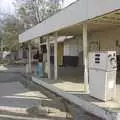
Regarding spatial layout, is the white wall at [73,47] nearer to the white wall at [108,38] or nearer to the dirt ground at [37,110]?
the white wall at [108,38]

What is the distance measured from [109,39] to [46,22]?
22.3ft

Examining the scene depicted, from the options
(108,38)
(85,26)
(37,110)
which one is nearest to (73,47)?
(108,38)

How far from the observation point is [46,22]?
22.7 meters

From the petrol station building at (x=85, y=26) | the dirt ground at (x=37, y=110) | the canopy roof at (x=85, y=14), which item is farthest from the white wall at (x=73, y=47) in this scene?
the dirt ground at (x=37, y=110)

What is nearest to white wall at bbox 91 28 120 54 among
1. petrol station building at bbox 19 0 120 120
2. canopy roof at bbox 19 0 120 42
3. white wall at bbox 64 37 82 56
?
petrol station building at bbox 19 0 120 120

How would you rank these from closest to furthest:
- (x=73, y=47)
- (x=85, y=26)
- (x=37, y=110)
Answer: (x=37, y=110) → (x=85, y=26) → (x=73, y=47)

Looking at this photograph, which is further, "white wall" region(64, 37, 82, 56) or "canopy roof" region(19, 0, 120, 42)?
"white wall" region(64, 37, 82, 56)

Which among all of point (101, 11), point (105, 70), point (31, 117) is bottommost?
point (31, 117)

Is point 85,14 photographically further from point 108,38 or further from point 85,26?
point 108,38

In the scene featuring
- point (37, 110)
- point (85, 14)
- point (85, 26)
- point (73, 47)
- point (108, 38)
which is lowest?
point (37, 110)

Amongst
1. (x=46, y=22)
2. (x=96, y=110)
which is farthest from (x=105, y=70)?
(x=46, y=22)

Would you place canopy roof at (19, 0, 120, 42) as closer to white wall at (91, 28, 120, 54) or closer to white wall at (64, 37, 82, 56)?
white wall at (91, 28, 120, 54)

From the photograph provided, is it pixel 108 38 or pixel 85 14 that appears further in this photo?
pixel 108 38

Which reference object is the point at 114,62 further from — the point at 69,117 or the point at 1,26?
the point at 1,26
